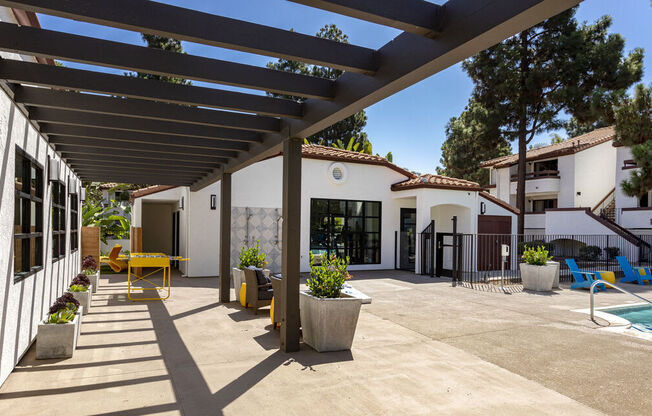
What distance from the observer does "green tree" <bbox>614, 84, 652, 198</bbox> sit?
16172 mm

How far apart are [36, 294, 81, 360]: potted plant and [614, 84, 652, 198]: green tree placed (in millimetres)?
18903

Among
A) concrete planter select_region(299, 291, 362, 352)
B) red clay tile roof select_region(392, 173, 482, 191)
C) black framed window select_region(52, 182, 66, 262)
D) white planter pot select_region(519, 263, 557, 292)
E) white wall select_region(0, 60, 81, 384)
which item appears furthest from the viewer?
red clay tile roof select_region(392, 173, 482, 191)

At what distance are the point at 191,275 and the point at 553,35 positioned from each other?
22.4m

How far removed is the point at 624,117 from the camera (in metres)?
16.7

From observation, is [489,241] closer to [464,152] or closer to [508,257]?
[508,257]

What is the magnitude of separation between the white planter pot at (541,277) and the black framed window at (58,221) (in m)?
12.1

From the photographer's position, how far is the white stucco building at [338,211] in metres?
14.9

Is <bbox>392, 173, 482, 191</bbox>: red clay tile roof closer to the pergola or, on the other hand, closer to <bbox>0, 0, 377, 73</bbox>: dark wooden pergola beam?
the pergola

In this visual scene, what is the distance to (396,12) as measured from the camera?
309 centimetres

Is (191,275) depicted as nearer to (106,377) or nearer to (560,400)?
(106,377)

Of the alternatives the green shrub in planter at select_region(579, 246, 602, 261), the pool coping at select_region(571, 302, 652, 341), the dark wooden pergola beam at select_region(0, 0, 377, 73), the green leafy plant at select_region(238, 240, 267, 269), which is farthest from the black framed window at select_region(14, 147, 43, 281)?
the green shrub in planter at select_region(579, 246, 602, 261)

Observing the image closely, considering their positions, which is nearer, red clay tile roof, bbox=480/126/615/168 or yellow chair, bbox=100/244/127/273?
yellow chair, bbox=100/244/127/273

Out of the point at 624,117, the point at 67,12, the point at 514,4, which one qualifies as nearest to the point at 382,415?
the point at 514,4

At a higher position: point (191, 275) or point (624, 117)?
point (624, 117)
